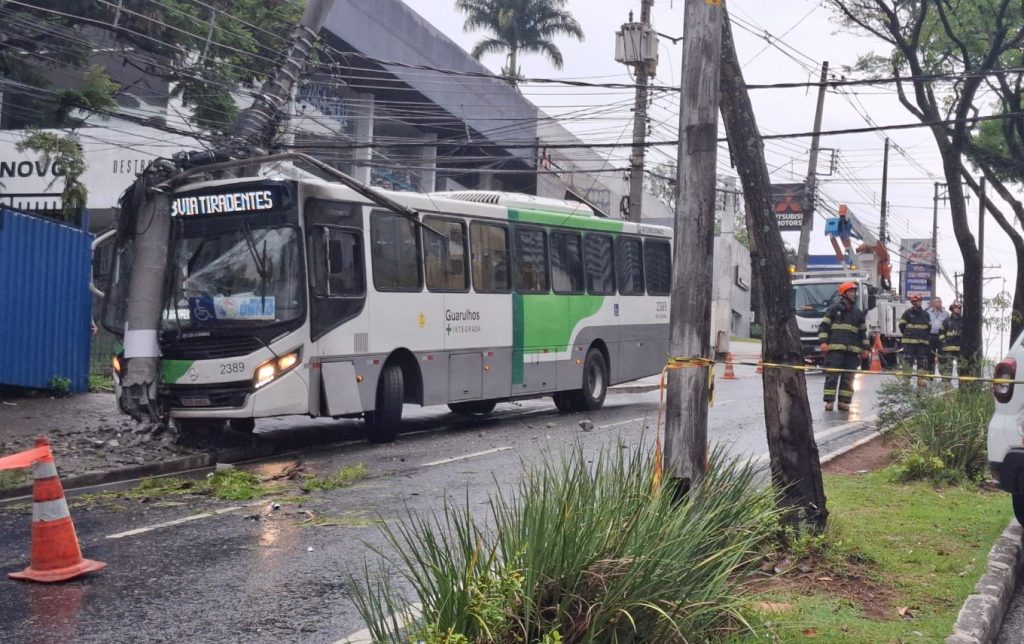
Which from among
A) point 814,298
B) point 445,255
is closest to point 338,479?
point 445,255

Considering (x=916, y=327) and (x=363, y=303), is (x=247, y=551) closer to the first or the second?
(x=363, y=303)

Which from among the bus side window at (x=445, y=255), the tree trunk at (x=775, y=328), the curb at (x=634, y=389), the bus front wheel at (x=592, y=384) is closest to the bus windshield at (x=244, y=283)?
the bus side window at (x=445, y=255)

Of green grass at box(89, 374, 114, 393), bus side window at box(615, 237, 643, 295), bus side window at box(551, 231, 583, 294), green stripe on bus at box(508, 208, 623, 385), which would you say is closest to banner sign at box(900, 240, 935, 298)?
bus side window at box(615, 237, 643, 295)

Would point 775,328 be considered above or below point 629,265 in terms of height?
below

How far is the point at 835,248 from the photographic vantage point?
112ft

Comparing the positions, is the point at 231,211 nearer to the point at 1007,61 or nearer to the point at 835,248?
the point at 1007,61

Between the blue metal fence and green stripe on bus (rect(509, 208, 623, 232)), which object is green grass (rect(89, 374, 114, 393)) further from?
green stripe on bus (rect(509, 208, 623, 232))

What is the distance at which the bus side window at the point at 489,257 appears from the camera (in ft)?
53.0

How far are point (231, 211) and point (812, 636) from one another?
9463mm

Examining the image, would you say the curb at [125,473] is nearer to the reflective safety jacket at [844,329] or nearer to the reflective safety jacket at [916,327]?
the reflective safety jacket at [844,329]

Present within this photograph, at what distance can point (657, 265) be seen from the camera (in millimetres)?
20766

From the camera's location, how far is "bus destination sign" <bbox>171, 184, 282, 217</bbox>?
12.9 meters

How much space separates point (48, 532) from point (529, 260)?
10989 mm

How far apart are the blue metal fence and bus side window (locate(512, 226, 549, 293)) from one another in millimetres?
6755
